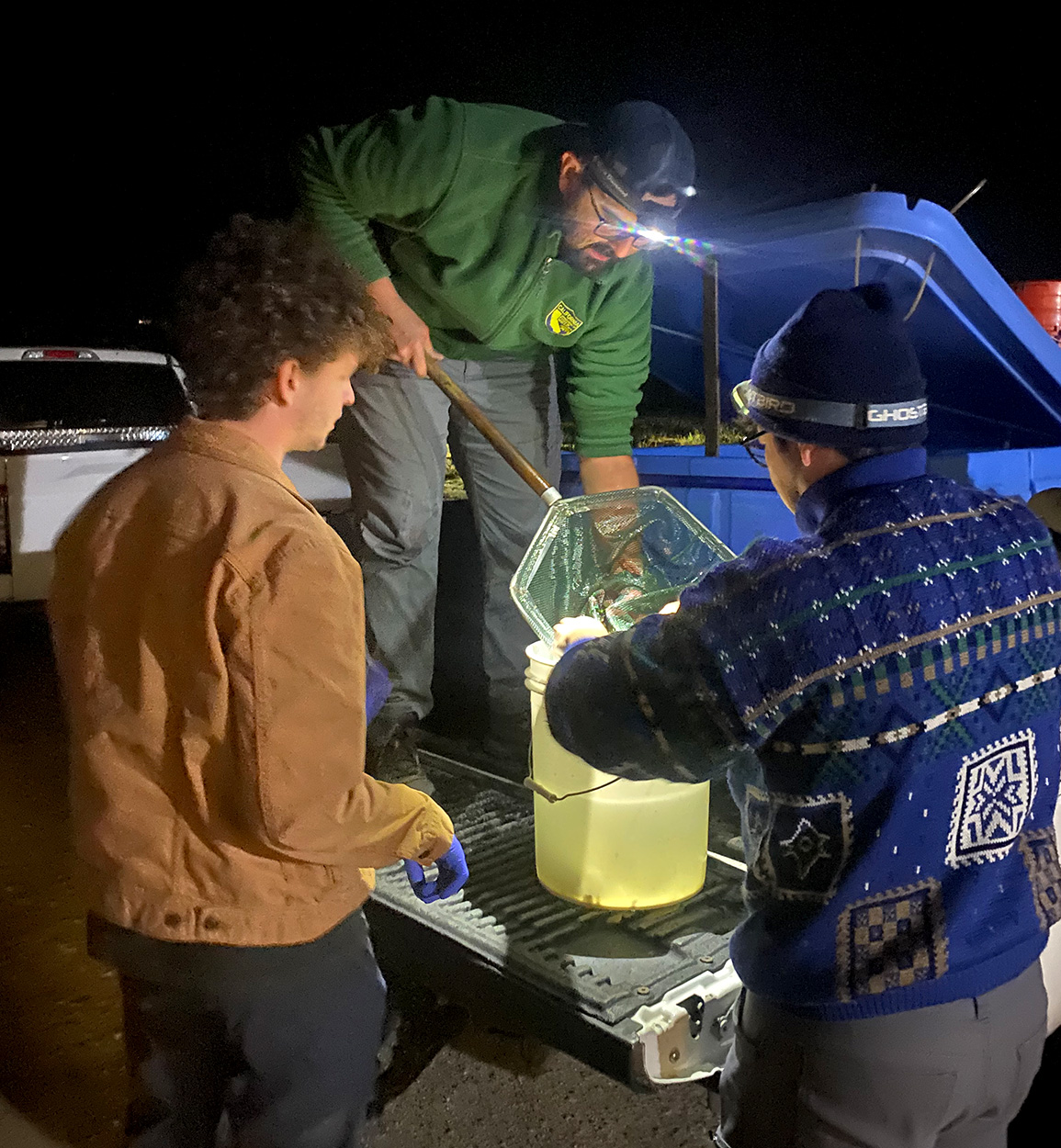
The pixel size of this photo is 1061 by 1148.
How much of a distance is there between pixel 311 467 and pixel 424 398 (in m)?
2.56

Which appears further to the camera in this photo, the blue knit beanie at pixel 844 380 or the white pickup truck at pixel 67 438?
the white pickup truck at pixel 67 438

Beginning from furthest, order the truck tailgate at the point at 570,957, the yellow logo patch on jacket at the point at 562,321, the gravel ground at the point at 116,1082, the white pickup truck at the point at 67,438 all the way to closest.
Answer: the white pickup truck at the point at 67,438 < the yellow logo patch on jacket at the point at 562,321 < the gravel ground at the point at 116,1082 < the truck tailgate at the point at 570,957

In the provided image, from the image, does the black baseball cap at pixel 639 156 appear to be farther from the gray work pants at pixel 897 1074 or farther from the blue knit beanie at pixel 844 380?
the gray work pants at pixel 897 1074

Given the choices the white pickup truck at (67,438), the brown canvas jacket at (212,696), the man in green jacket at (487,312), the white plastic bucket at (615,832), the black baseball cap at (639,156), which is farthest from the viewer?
the white pickup truck at (67,438)

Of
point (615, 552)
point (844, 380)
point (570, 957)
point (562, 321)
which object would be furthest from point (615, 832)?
point (562, 321)

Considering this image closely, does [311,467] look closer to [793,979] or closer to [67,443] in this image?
[67,443]

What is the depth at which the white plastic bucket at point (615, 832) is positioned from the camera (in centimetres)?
256

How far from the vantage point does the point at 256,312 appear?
174cm

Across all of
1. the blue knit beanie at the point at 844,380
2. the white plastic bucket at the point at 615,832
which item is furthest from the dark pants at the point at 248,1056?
the blue knit beanie at the point at 844,380

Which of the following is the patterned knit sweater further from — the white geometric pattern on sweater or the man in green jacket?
the man in green jacket

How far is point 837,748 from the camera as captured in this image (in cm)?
142

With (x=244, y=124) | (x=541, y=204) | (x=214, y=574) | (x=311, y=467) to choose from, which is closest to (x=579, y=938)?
(x=214, y=574)

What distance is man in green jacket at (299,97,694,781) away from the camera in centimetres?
341

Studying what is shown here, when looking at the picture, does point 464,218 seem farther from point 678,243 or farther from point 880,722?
point 880,722
